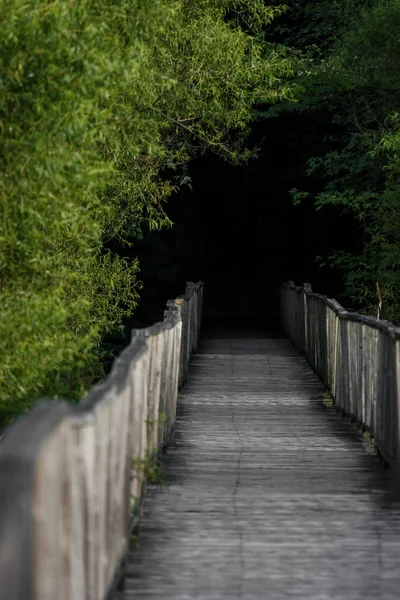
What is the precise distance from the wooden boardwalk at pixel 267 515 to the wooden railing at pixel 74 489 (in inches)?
13.4

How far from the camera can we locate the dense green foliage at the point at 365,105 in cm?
1900

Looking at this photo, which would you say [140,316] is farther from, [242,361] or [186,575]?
[186,575]

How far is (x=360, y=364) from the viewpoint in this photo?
9992mm

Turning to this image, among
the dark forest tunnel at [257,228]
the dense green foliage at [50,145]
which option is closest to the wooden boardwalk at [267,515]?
the dense green foliage at [50,145]

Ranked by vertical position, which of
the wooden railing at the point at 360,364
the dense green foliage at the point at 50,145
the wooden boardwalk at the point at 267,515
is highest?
the dense green foliage at the point at 50,145

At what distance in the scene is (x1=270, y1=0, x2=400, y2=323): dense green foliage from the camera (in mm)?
19000

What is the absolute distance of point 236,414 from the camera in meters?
12.0

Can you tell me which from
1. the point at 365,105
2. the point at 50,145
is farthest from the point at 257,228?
the point at 50,145

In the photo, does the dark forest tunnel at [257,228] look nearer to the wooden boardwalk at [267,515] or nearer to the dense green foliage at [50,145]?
the wooden boardwalk at [267,515]

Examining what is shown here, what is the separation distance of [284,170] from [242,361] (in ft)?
43.3

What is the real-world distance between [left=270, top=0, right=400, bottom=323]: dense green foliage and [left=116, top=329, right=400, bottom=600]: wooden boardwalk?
310 inches

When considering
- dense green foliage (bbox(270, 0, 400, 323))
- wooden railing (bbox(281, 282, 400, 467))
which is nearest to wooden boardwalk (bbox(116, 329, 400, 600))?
wooden railing (bbox(281, 282, 400, 467))

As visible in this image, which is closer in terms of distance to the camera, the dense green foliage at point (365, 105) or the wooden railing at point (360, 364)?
the wooden railing at point (360, 364)

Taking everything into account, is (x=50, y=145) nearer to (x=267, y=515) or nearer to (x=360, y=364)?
(x=267, y=515)
